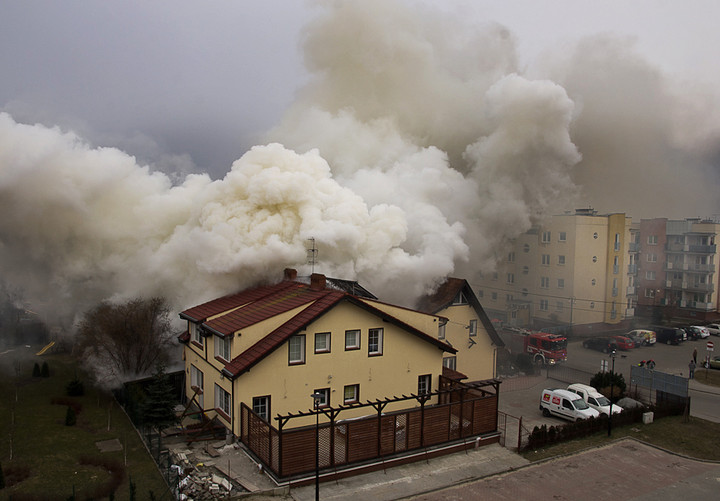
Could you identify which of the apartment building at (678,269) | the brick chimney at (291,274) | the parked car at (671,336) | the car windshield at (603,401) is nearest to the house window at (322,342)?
→ the brick chimney at (291,274)

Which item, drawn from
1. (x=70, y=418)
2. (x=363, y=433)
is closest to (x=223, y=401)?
(x=363, y=433)

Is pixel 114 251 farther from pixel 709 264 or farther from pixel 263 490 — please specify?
pixel 709 264

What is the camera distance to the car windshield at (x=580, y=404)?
20155 millimetres

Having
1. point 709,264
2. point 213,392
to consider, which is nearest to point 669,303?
point 709,264

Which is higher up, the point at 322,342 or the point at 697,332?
the point at 322,342

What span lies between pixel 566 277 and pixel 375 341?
25.8 metres

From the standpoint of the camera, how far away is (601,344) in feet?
118

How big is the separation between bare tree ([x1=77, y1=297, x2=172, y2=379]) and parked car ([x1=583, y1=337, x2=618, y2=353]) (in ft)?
91.0

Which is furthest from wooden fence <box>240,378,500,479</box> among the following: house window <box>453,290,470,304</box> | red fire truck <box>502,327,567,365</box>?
red fire truck <box>502,327,567,365</box>

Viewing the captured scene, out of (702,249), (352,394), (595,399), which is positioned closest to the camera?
(352,394)

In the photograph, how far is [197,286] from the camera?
2458 cm

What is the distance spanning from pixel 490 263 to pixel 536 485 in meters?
23.9

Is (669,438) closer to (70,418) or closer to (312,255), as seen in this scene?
(312,255)

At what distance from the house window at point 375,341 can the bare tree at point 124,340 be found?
998 cm
